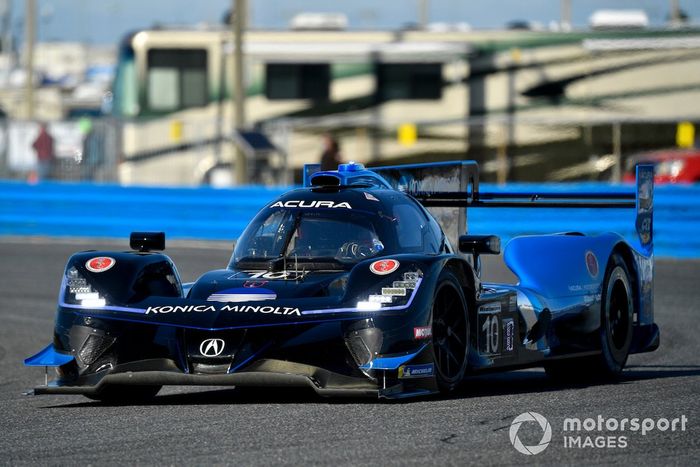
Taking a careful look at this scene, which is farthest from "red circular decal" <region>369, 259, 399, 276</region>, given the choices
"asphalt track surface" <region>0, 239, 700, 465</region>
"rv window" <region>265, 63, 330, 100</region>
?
"rv window" <region>265, 63, 330, 100</region>

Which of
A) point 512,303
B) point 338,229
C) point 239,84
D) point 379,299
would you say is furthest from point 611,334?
point 239,84

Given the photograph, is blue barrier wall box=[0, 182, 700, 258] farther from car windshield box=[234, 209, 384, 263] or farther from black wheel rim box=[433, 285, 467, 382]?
black wheel rim box=[433, 285, 467, 382]

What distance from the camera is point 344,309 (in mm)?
6906

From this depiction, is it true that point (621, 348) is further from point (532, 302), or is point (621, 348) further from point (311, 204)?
point (311, 204)

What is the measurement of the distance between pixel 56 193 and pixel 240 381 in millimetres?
16113

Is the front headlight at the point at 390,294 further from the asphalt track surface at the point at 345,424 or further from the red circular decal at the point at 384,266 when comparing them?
the asphalt track surface at the point at 345,424

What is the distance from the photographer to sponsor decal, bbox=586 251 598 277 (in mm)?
8602

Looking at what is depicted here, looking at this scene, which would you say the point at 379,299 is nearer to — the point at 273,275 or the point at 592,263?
the point at 273,275

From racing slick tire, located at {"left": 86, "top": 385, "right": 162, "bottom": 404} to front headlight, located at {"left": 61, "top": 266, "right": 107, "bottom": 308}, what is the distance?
0.45 m

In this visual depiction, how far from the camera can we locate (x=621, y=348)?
8.88 metres

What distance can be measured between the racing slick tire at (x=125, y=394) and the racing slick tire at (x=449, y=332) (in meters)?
1.54

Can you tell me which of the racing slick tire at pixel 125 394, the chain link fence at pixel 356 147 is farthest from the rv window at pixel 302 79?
the racing slick tire at pixel 125 394

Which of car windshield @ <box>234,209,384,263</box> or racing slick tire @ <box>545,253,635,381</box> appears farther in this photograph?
racing slick tire @ <box>545,253,635,381</box>

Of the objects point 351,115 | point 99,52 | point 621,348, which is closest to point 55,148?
point 351,115
